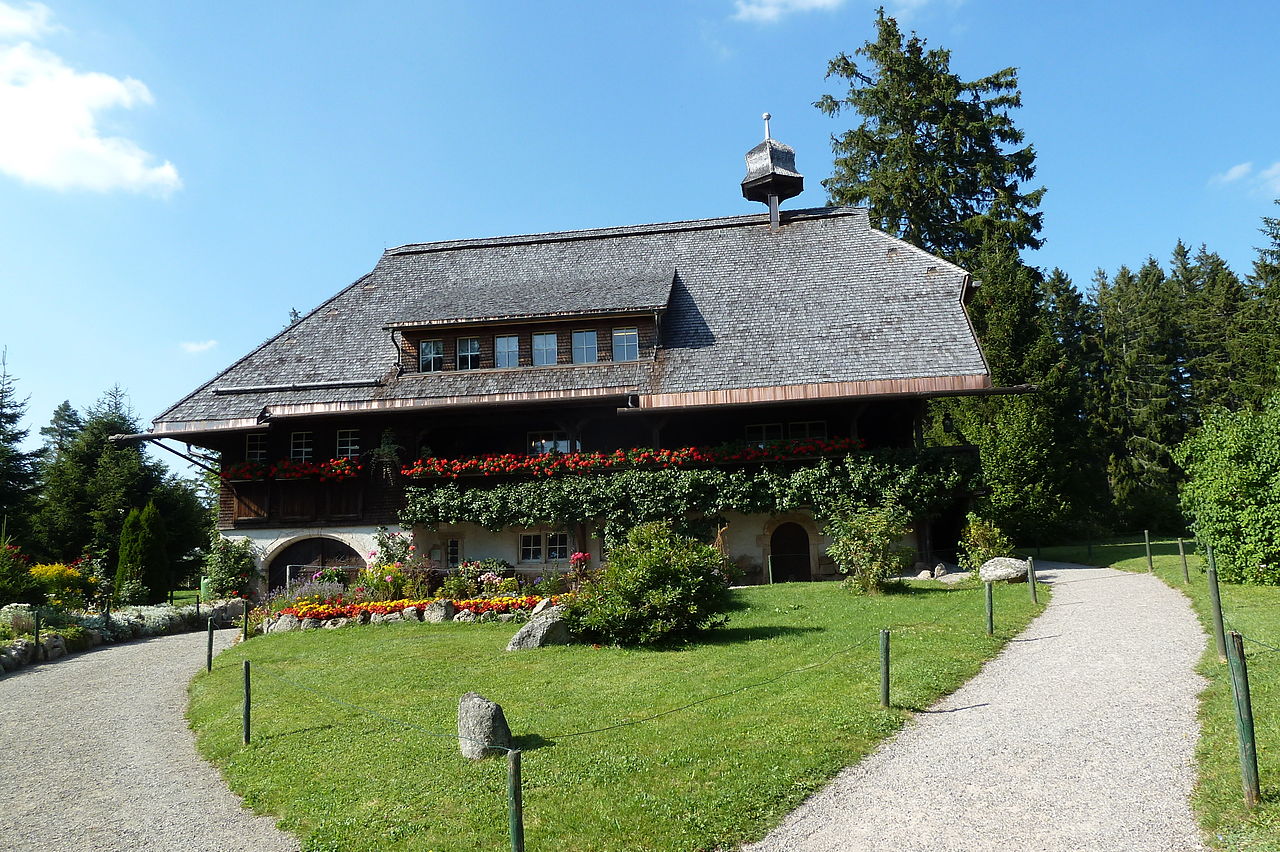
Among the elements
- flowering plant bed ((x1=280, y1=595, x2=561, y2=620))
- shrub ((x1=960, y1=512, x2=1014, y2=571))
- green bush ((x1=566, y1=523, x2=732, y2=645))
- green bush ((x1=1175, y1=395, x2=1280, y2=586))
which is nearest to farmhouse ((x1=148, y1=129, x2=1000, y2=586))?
shrub ((x1=960, y1=512, x2=1014, y2=571))

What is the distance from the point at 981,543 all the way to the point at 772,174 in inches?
602

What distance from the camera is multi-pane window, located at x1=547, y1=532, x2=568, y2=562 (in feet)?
77.2

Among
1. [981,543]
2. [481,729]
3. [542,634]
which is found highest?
[981,543]

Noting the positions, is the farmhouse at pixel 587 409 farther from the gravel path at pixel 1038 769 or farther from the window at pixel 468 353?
the gravel path at pixel 1038 769

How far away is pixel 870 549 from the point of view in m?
18.2

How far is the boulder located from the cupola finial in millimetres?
18023

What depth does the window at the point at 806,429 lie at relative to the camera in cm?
2369

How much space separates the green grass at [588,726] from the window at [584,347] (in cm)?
1056

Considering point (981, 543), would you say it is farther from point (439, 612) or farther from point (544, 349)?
point (439, 612)

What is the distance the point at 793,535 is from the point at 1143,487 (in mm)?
26804

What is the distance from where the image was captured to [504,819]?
6871mm

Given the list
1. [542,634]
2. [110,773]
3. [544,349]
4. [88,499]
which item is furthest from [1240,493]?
[88,499]

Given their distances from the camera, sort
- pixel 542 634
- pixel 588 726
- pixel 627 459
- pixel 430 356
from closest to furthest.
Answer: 1. pixel 588 726
2. pixel 542 634
3. pixel 627 459
4. pixel 430 356

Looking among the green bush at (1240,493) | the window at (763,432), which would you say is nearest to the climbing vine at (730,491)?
the window at (763,432)
